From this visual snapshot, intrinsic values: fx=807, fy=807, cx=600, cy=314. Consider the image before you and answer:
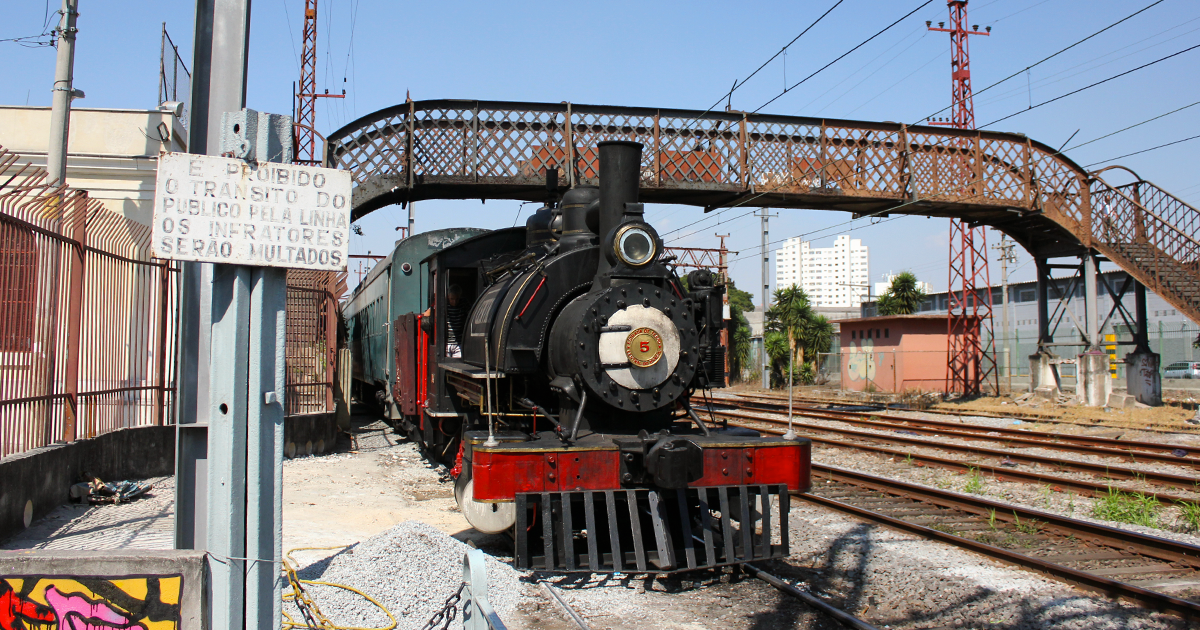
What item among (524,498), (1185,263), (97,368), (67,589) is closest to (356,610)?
(524,498)

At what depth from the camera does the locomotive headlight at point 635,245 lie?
6027 mm

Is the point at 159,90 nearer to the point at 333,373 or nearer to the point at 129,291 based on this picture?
the point at 333,373

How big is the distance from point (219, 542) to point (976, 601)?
4.57 metres

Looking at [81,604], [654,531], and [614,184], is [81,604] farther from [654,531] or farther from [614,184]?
[614,184]

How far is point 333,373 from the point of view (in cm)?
1258

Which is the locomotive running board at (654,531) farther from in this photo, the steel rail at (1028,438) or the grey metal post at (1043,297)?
the grey metal post at (1043,297)

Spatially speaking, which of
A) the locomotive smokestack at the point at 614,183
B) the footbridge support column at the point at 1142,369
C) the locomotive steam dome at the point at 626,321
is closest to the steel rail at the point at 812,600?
the locomotive steam dome at the point at 626,321

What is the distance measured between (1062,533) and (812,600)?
340cm

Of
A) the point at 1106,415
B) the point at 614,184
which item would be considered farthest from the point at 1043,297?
the point at 614,184

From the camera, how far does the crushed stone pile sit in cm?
476

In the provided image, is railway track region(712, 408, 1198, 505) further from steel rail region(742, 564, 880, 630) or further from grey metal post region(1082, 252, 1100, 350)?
grey metal post region(1082, 252, 1100, 350)

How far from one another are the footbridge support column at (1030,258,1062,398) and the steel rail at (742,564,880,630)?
56.8 ft

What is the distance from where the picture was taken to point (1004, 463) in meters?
11.3

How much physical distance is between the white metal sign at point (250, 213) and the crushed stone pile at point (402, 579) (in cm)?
257
